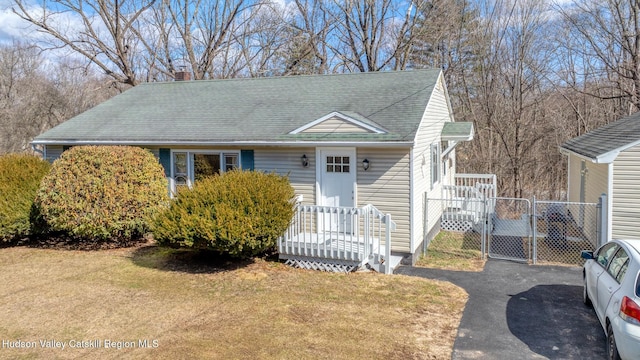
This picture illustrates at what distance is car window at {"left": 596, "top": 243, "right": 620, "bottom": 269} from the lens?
249 inches

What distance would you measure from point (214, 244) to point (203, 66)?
20684 mm

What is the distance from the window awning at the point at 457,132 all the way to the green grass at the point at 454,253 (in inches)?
113

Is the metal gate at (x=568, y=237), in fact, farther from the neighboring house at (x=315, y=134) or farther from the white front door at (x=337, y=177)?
the white front door at (x=337, y=177)

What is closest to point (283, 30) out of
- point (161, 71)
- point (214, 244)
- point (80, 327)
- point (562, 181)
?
point (161, 71)

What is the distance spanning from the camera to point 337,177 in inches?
419

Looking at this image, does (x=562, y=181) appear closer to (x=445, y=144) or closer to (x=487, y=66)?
(x=487, y=66)

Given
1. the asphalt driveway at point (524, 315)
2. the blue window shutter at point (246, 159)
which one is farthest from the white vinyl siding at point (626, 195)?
the blue window shutter at point (246, 159)

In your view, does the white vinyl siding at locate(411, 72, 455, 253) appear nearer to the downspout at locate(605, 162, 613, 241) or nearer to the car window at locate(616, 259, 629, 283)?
the downspout at locate(605, 162, 613, 241)

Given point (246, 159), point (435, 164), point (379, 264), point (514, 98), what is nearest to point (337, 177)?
point (379, 264)

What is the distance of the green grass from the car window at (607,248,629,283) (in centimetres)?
364

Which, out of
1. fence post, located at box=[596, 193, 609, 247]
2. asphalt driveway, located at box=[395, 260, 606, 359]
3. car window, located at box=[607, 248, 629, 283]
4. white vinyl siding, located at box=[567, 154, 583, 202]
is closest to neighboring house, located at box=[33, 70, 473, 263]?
asphalt driveway, located at box=[395, 260, 606, 359]

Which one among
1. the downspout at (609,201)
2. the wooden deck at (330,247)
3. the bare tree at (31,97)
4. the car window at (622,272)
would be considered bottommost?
the wooden deck at (330,247)

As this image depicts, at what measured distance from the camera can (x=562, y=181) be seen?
20359 mm

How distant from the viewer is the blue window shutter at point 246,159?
37.8ft
